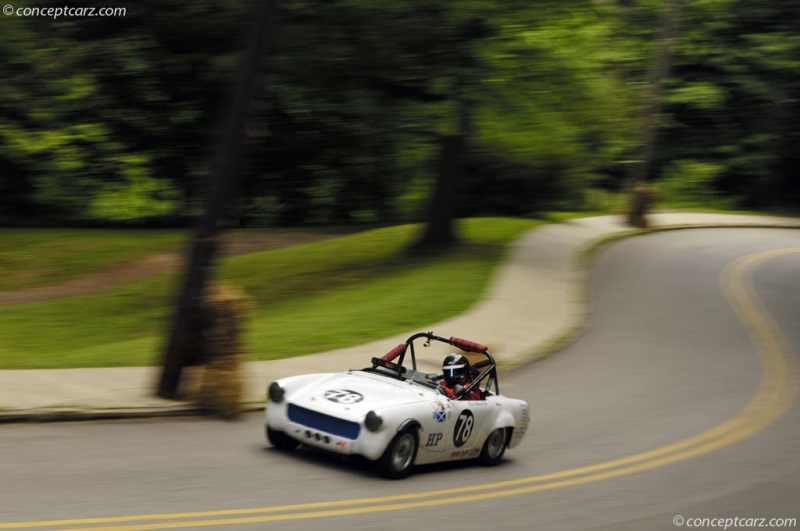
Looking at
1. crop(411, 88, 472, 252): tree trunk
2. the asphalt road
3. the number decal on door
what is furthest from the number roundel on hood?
crop(411, 88, 472, 252): tree trunk

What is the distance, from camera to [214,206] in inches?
549

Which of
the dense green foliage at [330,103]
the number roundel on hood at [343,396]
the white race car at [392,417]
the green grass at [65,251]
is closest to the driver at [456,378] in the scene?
the white race car at [392,417]

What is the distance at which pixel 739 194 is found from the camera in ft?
177

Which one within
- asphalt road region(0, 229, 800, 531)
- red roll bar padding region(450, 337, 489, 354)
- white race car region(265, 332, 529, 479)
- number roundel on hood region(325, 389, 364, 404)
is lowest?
asphalt road region(0, 229, 800, 531)

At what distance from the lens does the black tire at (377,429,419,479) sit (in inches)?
438

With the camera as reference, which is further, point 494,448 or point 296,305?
point 296,305

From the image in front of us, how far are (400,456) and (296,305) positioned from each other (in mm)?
12944

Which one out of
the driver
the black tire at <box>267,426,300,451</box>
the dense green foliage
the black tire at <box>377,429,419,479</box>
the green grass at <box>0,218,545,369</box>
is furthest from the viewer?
the dense green foliage

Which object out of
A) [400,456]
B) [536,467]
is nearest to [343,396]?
[400,456]

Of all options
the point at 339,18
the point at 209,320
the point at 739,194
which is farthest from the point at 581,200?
the point at 209,320

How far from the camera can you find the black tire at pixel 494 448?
41.6ft

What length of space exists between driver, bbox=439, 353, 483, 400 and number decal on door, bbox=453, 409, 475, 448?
0.21 meters

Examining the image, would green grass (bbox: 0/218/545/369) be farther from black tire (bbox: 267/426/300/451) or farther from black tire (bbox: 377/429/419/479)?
black tire (bbox: 377/429/419/479)

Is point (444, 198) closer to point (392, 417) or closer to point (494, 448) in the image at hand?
point (494, 448)
